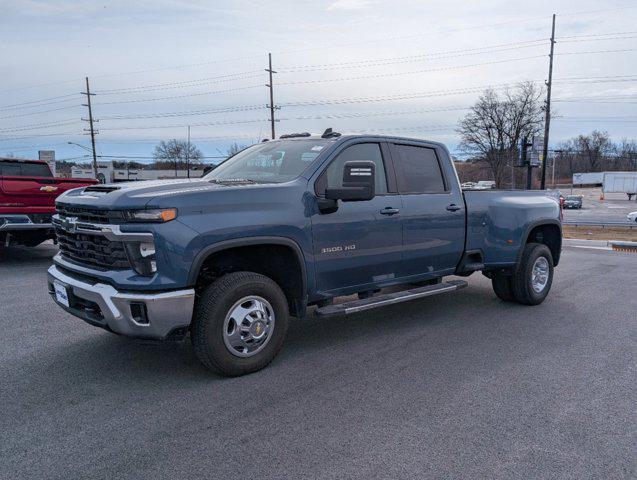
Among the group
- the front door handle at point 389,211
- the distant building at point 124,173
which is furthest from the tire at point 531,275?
the distant building at point 124,173

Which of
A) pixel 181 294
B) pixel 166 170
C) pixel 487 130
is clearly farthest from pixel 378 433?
pixel 166 170

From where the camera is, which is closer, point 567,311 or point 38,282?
point 567,311

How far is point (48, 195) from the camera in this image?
28.4ft

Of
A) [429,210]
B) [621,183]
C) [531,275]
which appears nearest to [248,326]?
[429,210]

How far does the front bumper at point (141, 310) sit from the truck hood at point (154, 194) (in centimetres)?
62

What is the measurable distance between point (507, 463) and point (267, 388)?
1741 mm

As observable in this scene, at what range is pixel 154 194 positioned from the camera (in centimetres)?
367

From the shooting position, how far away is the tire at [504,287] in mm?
6496

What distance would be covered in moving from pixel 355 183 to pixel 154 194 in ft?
5.15

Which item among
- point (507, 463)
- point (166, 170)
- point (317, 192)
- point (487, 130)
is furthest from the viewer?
point (166, 170)

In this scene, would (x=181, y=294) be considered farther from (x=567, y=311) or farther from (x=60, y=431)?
(x=567, y=311)

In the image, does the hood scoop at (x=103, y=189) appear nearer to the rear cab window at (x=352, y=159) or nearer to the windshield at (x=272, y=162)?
the windshield at (x=272, y=162)

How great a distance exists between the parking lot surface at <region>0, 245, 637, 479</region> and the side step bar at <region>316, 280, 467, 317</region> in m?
0.42

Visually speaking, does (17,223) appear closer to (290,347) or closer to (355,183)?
(290,347)
